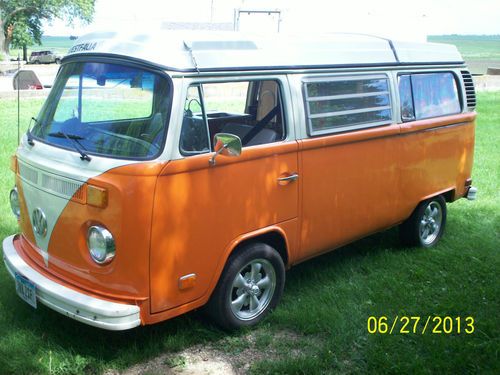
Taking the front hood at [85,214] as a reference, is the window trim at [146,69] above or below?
above

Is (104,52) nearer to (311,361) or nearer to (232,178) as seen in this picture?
(232,178)

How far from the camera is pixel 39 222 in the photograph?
4215mm

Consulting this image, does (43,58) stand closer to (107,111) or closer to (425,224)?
(425,224)

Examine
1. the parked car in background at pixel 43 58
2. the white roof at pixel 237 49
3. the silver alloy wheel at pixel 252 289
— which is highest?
the parked car in background at pixel 43 58

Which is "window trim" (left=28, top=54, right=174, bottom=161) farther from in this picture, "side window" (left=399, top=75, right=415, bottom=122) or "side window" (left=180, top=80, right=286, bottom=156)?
"side window" (left=399, top=75, right=415, bottom=122)

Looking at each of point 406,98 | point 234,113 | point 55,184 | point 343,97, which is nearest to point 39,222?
point 55,184

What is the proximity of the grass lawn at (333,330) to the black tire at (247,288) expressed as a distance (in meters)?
0.12

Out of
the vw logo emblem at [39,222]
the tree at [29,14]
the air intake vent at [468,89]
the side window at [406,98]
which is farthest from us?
the tree at [29,14]

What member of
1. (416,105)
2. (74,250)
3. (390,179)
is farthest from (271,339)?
(416,105)

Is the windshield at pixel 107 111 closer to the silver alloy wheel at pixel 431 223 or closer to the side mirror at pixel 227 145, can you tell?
the side mirror at pixel 227 145

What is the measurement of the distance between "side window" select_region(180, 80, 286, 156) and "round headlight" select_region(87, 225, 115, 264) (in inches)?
28.5
